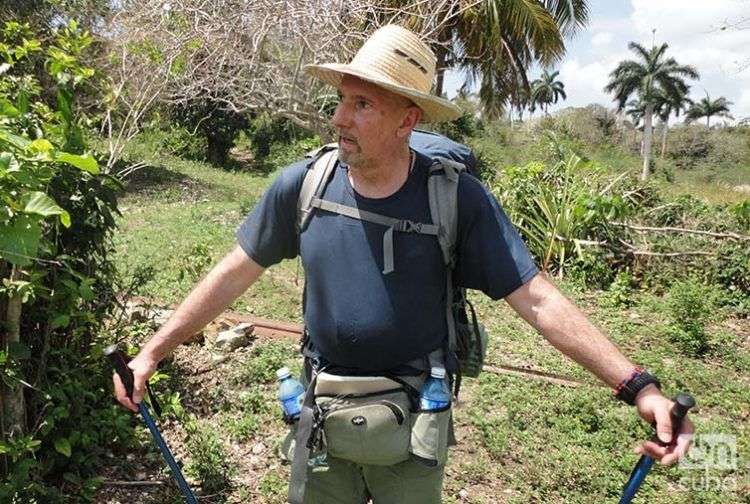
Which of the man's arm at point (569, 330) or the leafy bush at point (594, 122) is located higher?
the leafy bush at point (594, 122)

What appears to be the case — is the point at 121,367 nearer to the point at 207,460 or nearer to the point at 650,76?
the point at 207,460

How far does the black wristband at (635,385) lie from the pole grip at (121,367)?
1440mm

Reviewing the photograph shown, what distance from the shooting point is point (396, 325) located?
1931 mm

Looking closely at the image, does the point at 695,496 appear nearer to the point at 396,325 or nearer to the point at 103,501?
the point at 396,325

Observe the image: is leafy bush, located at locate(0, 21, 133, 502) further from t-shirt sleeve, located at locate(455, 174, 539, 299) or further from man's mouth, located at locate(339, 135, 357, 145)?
t-shirt sleeve, located at locate(455, 174, 539, 299)

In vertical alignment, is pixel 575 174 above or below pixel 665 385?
above

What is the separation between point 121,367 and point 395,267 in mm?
893

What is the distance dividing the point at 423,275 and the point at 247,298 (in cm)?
458

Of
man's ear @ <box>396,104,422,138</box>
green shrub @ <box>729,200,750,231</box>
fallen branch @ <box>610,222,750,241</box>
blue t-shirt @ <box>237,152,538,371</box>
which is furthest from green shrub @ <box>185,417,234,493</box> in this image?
green shrub @ <box>729,200,750,231</box>

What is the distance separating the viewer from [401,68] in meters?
1.94

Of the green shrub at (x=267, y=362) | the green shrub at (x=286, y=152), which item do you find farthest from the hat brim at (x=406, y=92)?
the green shrub at (x=286, y=152)

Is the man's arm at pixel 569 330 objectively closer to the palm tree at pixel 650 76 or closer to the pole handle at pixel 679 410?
the pole handle at pixel 679 410

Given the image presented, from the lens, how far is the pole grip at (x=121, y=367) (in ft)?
6.51

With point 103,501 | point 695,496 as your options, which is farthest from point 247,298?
point 695,496
